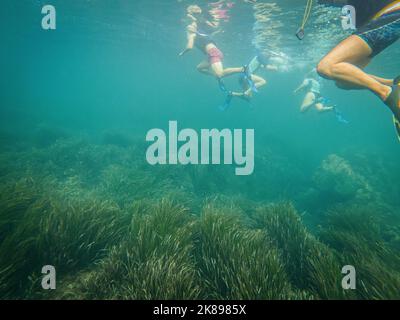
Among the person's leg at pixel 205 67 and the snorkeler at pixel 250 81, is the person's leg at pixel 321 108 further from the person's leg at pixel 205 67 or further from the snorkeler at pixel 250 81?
the person's leg at pixel 205 67

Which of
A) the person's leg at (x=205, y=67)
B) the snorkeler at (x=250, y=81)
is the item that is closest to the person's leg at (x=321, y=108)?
the snorkeler at (x=250, y=81)

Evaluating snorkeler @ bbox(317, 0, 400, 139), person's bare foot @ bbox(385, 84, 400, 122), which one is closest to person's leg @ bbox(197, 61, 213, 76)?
snorkeler @ bbox(317, 0, 400, 139)

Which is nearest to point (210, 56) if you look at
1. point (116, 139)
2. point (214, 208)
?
point (214, 208)

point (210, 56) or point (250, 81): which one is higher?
point (210, 56)

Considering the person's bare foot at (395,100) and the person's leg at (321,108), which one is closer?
the person's bare foot at (395,100)

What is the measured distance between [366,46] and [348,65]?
0.43 metres

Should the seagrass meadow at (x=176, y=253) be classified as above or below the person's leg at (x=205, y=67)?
below

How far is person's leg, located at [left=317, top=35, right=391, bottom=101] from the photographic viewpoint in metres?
3.15

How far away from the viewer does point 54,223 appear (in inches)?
197

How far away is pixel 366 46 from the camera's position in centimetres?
328

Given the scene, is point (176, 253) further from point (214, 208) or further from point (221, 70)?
point (221, 70)

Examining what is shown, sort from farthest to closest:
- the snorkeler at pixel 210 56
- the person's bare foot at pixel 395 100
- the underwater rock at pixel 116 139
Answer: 1. the underwater rock at pixel 116 139
2. the snorkeler at pixel 210 56
3. the person's bare foot at pixel 395 100

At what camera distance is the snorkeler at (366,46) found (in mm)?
3043
